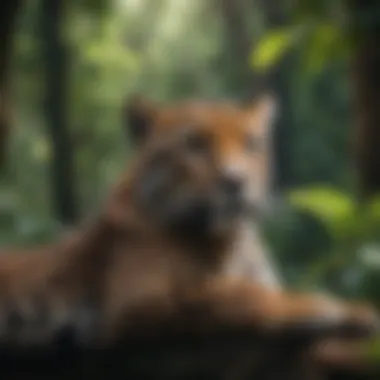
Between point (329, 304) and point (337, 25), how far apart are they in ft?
1.23

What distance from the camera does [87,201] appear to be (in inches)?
45.4

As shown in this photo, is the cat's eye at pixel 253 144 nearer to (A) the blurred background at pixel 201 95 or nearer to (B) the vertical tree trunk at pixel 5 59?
(A) the blurred background at pixel 201 95

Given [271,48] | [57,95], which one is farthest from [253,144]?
[57,95]

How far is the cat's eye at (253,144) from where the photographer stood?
3.77 ft

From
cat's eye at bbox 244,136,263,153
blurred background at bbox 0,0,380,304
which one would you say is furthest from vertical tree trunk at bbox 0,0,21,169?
cat's eye at bbox 244,136,263,153

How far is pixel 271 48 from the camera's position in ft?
3.83

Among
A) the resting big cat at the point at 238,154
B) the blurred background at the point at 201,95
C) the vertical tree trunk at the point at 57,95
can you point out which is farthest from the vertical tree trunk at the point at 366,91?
the vertical tree trunk at the point at 57,95

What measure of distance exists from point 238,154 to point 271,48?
150mm

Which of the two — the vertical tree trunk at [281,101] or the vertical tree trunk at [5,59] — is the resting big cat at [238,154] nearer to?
the vertical tree trunk at [281,101]

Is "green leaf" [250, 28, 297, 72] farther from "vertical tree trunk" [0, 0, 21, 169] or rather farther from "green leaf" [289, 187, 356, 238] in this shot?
"vertical tree trunk" [0, 0, 21, 169]

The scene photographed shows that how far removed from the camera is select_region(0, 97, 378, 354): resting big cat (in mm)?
1144

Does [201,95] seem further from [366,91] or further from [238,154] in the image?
[366,91]

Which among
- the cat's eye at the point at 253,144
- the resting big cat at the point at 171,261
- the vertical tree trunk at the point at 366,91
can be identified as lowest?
the resting big cat at the point at 171,261

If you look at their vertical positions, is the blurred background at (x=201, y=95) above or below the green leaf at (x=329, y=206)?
above
